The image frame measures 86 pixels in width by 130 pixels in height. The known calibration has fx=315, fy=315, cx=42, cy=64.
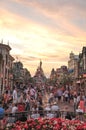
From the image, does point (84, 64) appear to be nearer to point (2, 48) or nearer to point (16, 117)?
point (2, 48)

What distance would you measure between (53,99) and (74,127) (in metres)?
22.5

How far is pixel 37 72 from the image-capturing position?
184 metres

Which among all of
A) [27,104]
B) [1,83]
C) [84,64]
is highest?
[84,64]

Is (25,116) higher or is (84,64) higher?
(84,64)

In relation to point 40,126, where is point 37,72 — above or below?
above

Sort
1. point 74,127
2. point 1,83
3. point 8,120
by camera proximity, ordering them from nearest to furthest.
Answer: point 74,127 < point 8,120 < point 1,83

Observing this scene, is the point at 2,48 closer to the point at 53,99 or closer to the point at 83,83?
the point at 83,83

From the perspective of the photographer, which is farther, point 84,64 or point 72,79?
point 72,79

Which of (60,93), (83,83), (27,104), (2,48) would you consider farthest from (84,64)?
(27,104)

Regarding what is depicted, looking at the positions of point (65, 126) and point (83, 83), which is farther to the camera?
point (83, 83)

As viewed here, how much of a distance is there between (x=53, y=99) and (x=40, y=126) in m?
22.2

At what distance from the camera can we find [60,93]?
34875mm

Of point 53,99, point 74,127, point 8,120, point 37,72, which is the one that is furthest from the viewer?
point 37,72

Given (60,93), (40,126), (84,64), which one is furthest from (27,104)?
(84,64)
